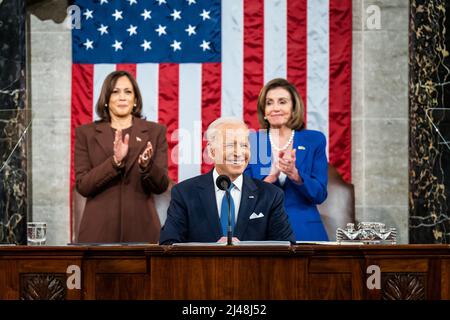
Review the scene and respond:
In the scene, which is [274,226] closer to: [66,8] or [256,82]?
[256,82]

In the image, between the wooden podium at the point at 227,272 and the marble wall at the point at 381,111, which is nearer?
the wooden podium at the point at 227,272

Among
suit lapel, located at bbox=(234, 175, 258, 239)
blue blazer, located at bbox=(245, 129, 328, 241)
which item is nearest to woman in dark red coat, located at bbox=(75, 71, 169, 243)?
blue blazer, located at bbox=(245, 129, 328, 241)

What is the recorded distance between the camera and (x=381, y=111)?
8.39 meters

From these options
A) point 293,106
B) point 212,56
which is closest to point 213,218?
point 293,106

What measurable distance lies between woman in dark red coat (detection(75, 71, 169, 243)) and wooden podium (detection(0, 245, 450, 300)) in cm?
245

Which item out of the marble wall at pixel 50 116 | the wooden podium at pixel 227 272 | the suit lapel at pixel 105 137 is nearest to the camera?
the wooden podium at pixel 227 272

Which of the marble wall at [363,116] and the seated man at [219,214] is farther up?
the marble wall at [363,116]

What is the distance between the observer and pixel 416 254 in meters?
5.46

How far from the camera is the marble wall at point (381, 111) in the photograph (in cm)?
832

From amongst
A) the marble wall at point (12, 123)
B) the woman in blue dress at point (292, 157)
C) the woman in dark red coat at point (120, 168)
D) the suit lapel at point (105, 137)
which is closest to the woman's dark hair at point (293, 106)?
the woman in blue dress at point (292, 157)

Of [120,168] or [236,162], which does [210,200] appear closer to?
[236,162]

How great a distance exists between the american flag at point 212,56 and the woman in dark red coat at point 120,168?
0.57ft

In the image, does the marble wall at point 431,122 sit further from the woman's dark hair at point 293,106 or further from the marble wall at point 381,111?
the woman's dark hair at point 293,106
